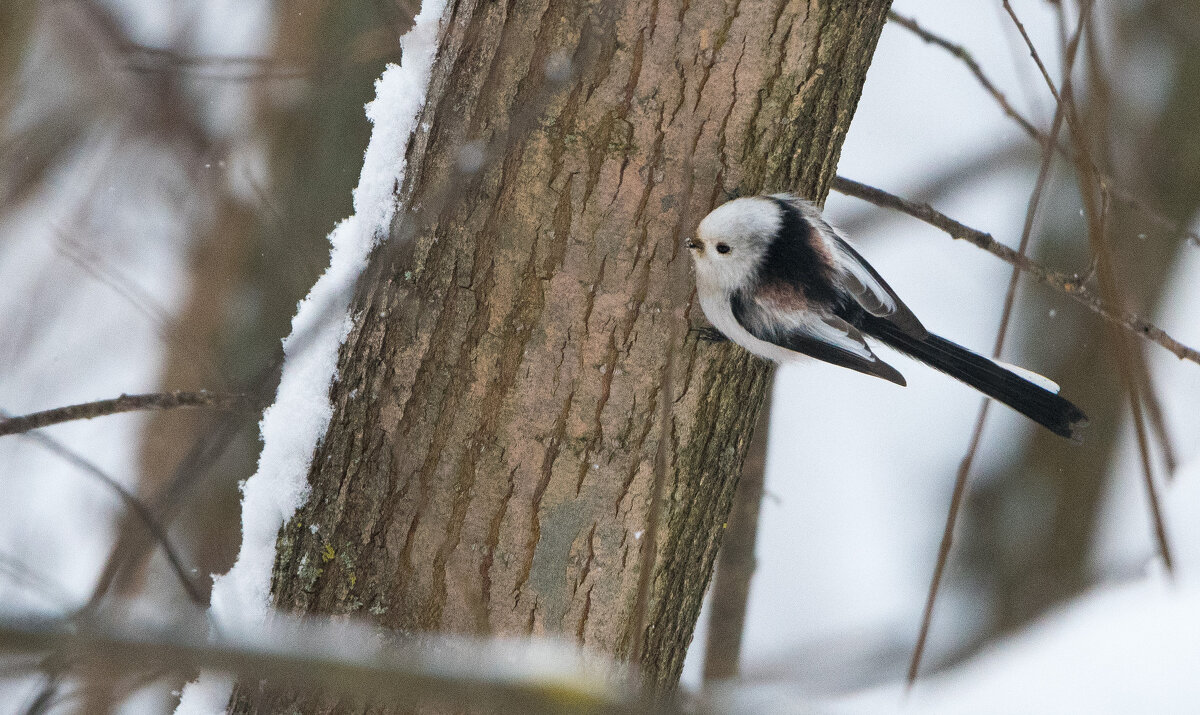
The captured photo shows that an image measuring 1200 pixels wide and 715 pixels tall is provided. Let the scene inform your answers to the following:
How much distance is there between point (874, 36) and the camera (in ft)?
5.01

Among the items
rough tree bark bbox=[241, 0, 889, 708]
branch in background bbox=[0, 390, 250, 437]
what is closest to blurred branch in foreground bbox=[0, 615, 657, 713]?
rough tree bark bbox=[241, 0, 889, 708]

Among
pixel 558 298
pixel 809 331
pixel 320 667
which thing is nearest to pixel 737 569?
pixel 809 331

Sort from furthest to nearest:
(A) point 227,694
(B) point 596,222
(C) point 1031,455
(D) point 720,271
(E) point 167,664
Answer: (C) point 1031,455
(D) point 720,271
(A) point 227,694
(B) point 596,222
(E) point 167,664

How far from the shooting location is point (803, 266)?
6.26ft

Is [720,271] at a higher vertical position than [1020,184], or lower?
lower

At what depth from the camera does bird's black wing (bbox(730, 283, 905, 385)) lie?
1.81 meters

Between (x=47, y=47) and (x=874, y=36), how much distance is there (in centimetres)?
387

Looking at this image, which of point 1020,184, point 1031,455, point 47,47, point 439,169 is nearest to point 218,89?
point 47,47

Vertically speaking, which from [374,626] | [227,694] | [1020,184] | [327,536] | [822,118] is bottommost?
[227,694]

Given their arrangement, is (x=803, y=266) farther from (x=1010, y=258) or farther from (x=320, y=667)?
(x=320, y=667)

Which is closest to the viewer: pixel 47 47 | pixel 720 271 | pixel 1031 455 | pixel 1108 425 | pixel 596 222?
pixel 596 222

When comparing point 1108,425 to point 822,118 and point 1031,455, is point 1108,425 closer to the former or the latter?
point 1031,455

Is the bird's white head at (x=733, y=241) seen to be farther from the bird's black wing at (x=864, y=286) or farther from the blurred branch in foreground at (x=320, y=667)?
the blurred branch in foreground at (x=320, y=667)

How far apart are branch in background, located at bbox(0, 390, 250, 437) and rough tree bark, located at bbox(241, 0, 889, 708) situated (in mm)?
313
